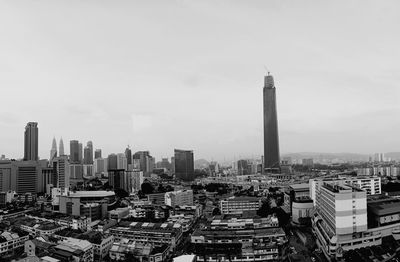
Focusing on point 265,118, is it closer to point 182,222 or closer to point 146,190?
point 146,190

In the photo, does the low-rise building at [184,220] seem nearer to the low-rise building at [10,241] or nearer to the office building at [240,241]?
the office building at [240,241]

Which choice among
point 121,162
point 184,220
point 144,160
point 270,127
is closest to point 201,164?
point 144,160

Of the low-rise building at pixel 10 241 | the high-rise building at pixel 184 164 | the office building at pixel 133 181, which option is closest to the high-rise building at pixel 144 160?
the high-rise building at pixel 184 164

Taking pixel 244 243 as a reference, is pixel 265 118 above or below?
above

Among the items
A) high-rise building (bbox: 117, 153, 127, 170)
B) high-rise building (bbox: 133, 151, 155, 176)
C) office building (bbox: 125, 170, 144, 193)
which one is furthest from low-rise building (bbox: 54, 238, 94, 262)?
high-rise building (bbox: 133, 151, 155, 176)

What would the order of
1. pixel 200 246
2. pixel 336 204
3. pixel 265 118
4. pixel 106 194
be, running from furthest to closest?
pixel 265 118 < pixel 106 194 < pixel 200 246 < pixel 336 204

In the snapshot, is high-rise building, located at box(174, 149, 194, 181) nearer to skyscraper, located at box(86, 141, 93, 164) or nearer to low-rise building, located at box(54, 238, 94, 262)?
skyscraper, located at box(86, 141, 93, 164)

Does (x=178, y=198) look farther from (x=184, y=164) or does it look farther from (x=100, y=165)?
(x=100, y=165)

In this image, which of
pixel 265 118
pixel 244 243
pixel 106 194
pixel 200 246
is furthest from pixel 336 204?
pixel 265 118
